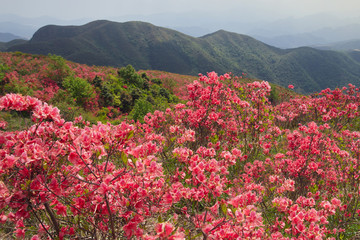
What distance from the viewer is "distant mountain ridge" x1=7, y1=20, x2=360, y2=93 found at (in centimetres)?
11512

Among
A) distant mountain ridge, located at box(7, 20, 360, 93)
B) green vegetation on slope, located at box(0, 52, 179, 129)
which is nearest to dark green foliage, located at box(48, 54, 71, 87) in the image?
green vegetation on slope, located at box(0, 52, 179, 129)

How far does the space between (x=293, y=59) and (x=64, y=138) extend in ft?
576

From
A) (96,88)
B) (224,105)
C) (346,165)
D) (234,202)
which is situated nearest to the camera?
(234,202)

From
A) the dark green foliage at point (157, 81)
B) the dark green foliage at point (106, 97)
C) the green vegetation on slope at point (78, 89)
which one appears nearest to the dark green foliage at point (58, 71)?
the green vegetation on slope at point (78, 89)

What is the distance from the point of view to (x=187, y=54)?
132 m

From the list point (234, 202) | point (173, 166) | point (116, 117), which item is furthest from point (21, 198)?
point (116, 117)

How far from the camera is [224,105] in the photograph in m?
5.71

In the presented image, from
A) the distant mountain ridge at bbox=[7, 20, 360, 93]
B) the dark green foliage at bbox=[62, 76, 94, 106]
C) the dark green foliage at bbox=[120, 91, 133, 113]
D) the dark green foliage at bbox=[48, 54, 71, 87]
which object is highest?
the distant mountain ridge at bbox=[7, 20, 360, 93]

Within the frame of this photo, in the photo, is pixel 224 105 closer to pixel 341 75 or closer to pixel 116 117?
pixel 116 117

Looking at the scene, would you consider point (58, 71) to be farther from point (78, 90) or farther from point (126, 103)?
point (126, 103)

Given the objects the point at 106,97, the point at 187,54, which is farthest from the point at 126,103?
the point at 187,54

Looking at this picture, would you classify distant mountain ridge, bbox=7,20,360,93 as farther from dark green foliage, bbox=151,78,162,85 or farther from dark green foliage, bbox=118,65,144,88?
dark green foliage, bbox=118,65,144,88

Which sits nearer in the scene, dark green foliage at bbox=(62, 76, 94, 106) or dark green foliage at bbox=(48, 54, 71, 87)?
dark green foliage at bbox=(62, 76, 94, 106)

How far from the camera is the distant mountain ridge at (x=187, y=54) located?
11512 centimetres
